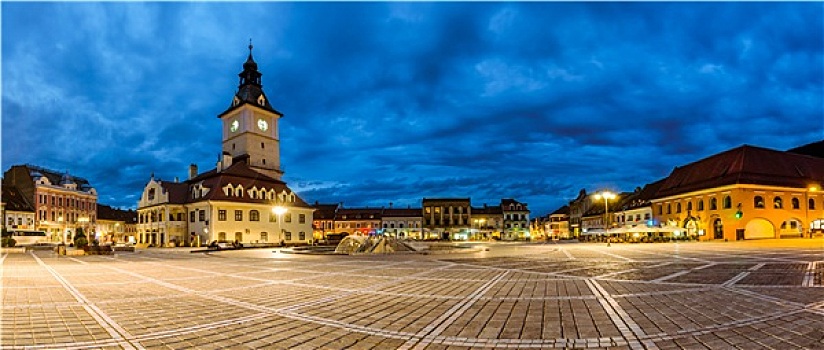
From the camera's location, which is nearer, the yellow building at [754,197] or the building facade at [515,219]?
the yellow building at [754,197]

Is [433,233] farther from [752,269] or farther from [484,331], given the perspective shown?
[484,331]

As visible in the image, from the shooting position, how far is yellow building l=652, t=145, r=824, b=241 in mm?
49406

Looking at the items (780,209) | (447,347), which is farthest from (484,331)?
(780,209)

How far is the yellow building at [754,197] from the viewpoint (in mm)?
49406

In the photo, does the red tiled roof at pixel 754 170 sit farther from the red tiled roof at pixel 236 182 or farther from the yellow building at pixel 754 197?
the red tiled roof at pixel 236 182

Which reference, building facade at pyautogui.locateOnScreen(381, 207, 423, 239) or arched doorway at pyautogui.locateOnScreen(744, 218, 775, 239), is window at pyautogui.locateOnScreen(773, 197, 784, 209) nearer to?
arched doorway at pyautogui.locateOnScreen(744, 218, 775, 239)

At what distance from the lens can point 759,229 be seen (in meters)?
51.7

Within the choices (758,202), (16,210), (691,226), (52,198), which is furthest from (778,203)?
(52,198)

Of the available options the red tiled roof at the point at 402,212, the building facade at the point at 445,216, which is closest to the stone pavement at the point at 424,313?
the building facade at the point at 445,216

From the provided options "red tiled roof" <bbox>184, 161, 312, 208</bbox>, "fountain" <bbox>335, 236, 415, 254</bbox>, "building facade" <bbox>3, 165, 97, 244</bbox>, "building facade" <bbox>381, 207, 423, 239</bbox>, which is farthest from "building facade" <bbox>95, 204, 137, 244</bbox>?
"fountain" <bbox>335, 236, 415, 254</bbox>

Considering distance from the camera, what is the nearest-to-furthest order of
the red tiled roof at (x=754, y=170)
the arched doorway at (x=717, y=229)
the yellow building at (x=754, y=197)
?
the yellow building at (x=754, y=197), the red tiled roof at (x=754, y=170), the arched doorway at (x=717, y=229)

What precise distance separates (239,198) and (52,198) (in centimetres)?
4994

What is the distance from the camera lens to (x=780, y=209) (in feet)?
167

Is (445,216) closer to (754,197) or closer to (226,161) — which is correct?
(226,161)
